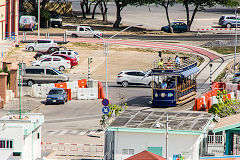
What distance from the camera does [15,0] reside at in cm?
8300

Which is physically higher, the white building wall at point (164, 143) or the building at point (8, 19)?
the building at point (8, 19)

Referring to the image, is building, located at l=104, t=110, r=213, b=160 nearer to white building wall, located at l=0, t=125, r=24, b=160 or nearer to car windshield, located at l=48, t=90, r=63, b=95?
white building wall, located at l=0, t=125, r=24, b=160

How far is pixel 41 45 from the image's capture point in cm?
7456

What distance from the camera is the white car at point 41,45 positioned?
244 feet

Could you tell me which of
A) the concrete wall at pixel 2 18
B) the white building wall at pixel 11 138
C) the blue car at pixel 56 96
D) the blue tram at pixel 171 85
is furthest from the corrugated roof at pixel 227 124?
the concrete wall at pixel 2 18

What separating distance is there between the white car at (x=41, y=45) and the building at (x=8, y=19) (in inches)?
218

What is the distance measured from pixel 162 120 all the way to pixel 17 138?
644cm

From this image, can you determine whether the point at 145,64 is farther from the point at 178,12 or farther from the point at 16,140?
the point at 178,12

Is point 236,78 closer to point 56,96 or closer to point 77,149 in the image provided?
point 56,96

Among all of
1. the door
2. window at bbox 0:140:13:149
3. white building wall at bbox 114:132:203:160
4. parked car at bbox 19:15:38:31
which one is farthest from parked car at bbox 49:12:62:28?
white building wall at bbox 114:132:203:160

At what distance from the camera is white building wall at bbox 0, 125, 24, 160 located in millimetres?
28989

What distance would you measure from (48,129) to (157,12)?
87049 mm

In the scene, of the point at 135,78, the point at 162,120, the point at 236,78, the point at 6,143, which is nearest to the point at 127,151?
the point at 162,120

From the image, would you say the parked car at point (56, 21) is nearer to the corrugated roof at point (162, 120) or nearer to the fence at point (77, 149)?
the fence at point (77, 149)
